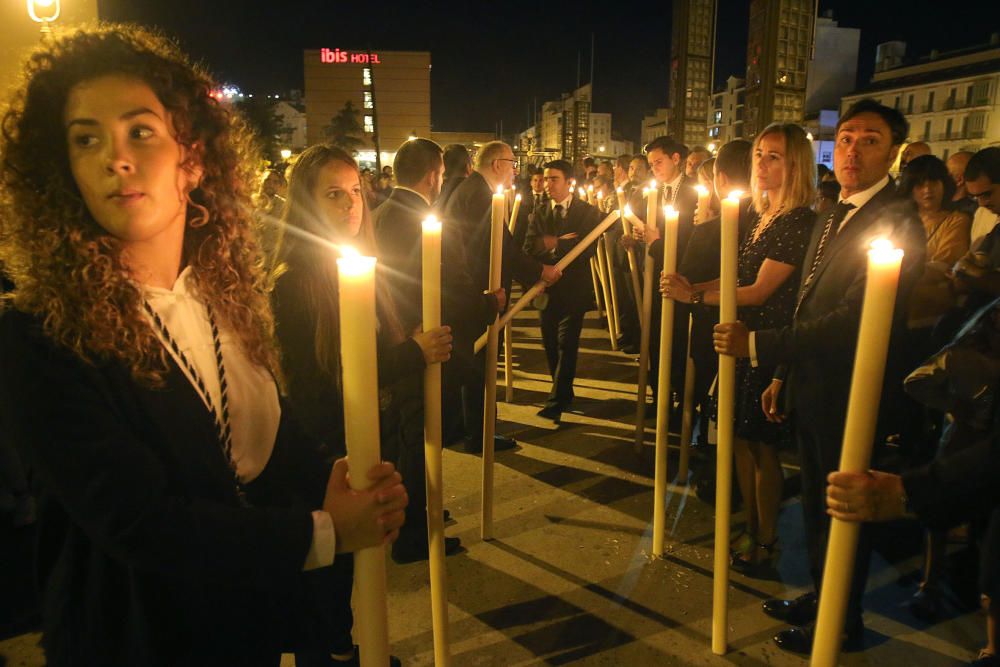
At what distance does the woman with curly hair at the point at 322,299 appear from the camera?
2.32 m

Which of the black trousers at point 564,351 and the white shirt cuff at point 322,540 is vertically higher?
the white shirt cuff at point 322,540

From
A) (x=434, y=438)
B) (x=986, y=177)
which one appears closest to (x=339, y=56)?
(x=986, y=177)

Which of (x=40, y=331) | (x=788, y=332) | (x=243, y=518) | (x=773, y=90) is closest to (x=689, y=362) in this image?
(x=788, y=332)

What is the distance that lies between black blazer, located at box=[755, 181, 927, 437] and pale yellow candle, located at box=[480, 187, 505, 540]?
136cm

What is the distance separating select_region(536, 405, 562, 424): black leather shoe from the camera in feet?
18.2

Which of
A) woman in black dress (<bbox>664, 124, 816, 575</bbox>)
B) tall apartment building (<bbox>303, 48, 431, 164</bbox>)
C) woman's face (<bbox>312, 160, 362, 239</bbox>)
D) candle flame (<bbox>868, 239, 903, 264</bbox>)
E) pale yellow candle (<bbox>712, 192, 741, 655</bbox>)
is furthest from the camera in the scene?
tall apartment building (<bbox>303, 48, 431, 164</bbox>)

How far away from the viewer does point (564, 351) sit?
5.65 m

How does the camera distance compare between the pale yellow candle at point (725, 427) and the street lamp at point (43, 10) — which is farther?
the street lamp at point (43, 10)

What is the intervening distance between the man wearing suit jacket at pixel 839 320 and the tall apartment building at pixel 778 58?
13.7 m

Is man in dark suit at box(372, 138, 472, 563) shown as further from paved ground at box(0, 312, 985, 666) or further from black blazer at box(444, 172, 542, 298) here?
black blazer at box(444, 172, 542, 298)

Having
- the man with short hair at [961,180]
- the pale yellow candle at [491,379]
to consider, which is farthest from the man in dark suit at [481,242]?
the man with short hair at [961,180]

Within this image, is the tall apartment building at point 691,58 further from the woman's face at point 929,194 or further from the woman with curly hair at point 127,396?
the woman with curly hair at point 127,396

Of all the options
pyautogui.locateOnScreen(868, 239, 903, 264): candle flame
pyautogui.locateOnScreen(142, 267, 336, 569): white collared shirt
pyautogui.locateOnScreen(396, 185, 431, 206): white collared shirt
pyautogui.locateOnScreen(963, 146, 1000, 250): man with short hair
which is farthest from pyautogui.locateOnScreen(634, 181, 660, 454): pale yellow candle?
pyautogui.locateOnScreen(142, 267, 336, 569): white collared shirt

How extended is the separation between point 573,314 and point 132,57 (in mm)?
4652
